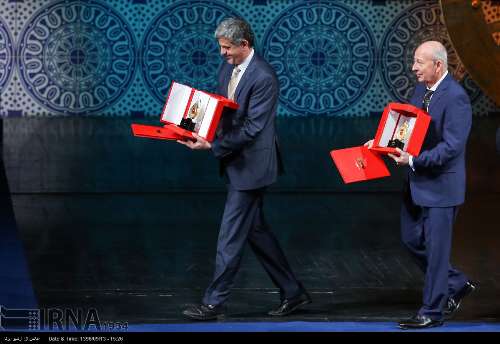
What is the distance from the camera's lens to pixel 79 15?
1080 centimetres

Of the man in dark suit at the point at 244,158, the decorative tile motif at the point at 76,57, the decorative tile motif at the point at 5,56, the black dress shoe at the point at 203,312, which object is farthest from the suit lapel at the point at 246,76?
the decorative tile motif at the point at 5,56

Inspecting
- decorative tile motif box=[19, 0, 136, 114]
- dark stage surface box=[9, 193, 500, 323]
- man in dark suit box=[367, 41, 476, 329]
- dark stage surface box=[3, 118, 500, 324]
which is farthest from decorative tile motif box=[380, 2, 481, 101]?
man in dark suit box=[367, 41, 476, 329]

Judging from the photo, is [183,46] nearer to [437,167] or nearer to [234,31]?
[234,31]

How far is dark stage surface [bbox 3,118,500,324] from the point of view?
5.92m

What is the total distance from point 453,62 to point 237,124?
5.69 meters

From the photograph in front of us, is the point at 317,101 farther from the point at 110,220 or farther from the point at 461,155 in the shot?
the point at 461,155

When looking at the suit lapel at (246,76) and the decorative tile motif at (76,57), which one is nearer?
the suit lapel at (246,76)

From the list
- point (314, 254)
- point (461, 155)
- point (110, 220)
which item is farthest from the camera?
point (110, 220)

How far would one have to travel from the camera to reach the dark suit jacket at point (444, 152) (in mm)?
5246

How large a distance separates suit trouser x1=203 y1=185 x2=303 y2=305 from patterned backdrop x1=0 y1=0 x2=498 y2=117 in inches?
209

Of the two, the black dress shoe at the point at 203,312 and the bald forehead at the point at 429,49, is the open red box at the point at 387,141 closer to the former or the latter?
the bald forehead at the point at 429,49

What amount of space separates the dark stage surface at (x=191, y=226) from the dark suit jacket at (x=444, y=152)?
0.66 m

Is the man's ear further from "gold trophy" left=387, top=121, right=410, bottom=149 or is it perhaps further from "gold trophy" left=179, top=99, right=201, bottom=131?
"gold trophy" left=387, top=121, right=410, bottom=149

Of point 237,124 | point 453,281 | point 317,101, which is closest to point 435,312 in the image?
point 453,281
